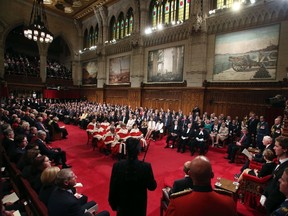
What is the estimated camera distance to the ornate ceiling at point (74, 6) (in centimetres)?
1759

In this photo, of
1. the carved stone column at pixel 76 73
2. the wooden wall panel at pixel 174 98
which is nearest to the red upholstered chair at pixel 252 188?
the wooden wall panel at pixel 174 98

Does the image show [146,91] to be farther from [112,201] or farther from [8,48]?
[8,48]

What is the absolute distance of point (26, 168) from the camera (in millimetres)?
3338

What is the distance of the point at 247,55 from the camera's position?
32.8 ft

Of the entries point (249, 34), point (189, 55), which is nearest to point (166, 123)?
point (189, 55)

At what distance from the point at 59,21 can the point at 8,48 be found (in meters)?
6.43

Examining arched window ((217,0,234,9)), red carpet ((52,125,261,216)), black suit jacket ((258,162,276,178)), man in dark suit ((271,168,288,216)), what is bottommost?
red carpet ((52,125,261,216))

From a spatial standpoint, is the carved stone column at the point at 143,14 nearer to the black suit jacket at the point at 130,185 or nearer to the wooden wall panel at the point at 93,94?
the wooden wall panel at the point at 93,94

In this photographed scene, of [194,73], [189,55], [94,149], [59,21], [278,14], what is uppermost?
[59,21]

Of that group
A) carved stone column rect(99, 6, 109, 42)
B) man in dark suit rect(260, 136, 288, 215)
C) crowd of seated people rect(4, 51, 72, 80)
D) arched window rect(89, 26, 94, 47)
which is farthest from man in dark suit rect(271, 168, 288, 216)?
arched window rect(89, 26, 94, 47)

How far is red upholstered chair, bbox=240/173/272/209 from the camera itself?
142 inches

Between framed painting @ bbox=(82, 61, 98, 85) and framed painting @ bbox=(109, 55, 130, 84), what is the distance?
9.17 ft

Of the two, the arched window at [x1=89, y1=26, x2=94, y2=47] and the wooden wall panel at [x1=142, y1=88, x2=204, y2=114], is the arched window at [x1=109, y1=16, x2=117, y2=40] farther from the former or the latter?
the wooden wall panel at [x1=142, y1=88, x2=204, y2=114]

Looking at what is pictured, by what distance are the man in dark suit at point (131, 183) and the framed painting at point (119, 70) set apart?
1512cm
